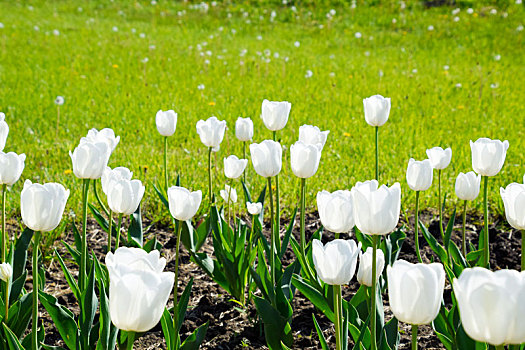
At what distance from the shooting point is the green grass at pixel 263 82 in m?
3.68

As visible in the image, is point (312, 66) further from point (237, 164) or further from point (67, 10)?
point (67, 10)

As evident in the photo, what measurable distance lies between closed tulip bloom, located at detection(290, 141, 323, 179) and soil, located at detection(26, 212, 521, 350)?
→ 22.8 inches

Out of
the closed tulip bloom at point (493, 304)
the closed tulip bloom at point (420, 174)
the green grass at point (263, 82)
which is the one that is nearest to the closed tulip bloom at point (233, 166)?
the closed tulip bloom at point (420, 174)

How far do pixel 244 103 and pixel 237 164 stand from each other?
324 centimetres

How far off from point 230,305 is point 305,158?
76 centimetres

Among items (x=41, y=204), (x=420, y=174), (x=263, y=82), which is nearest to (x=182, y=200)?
(x=41, y=204)

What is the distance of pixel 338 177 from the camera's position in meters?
3.37

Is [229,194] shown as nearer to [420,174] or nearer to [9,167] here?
[420,174]

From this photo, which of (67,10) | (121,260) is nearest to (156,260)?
(121,260)

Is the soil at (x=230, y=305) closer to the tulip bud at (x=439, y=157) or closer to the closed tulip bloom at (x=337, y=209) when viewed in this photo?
the tulip bud at (x=439, y=157)

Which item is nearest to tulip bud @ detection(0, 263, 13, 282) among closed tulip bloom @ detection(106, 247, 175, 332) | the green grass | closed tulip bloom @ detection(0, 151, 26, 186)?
closed tulip bloom @ detection(0, 151, 26, 186)

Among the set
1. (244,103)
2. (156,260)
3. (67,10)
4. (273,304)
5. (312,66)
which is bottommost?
(273,304)

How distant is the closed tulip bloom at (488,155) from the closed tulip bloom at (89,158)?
1.11 m

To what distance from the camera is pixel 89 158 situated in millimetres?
1446
